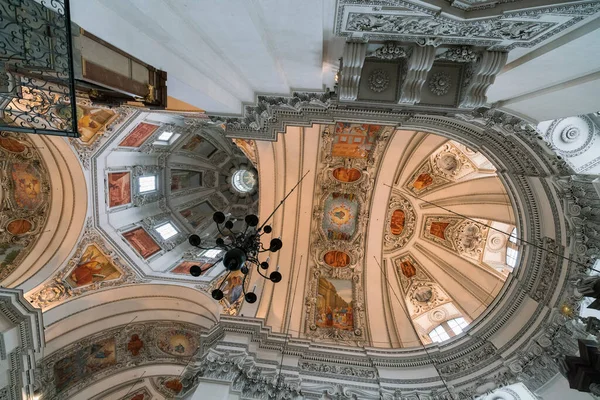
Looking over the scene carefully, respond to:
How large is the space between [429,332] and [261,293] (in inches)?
243

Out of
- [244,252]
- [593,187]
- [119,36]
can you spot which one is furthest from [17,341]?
[593,187]

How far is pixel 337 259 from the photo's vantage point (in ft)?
33.8

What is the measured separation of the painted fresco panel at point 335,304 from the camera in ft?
30.8

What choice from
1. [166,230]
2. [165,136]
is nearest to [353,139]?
[165,136]

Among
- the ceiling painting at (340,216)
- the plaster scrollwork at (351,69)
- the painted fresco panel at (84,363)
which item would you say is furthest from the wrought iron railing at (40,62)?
the painted fresco panel at (84,363)

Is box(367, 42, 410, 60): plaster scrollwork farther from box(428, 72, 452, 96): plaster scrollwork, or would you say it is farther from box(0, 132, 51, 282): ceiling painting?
box(0, 132, 51, 282): ceiling painting

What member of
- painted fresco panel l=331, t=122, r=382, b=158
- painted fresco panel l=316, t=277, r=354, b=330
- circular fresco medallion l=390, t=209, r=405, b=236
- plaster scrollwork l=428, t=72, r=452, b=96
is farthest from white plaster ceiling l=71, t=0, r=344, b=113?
circular fresco medallion l=390, t=209, r=405, b=236

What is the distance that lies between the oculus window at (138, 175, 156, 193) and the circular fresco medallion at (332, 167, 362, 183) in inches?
280

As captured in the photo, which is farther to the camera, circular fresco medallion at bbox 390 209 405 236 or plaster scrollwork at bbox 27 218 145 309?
circular fresco medallion at bbox 390 209 405 236

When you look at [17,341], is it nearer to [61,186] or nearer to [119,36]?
[61,186]

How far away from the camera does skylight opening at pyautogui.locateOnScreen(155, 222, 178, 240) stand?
1102 centimetres

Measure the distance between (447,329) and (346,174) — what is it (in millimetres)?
6484

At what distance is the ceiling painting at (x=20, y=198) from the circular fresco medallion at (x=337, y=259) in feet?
28.3

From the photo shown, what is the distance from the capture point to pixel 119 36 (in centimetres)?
327
